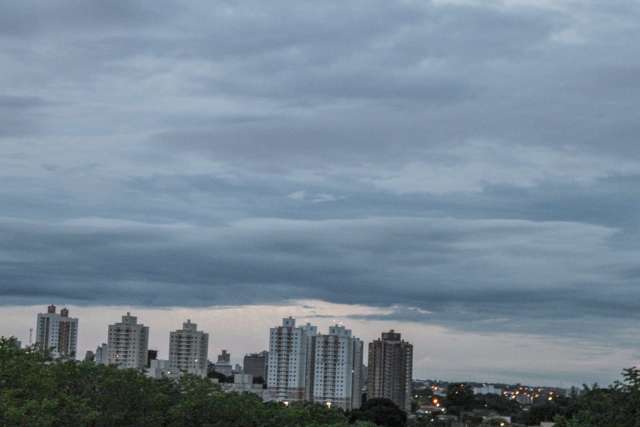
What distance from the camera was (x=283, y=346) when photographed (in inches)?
6501

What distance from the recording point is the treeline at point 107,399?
32.6 m

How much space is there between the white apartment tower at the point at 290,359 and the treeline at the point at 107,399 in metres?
109

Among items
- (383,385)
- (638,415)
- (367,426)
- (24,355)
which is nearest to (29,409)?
(24,355)

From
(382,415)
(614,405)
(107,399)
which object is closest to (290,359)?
(382,415)

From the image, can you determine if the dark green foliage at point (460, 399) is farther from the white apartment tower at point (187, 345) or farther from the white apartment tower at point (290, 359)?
the white apartment tower at point (187, 345)

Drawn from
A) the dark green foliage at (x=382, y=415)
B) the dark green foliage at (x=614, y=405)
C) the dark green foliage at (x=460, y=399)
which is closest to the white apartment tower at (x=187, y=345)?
the dark green foliage at (x=460, y=399)

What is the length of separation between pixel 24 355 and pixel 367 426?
19747 millimetres

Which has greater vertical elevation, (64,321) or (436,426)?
(64,321)

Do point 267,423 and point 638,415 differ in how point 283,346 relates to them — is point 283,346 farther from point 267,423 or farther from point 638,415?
point 638,415

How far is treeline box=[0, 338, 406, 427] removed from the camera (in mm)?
32616

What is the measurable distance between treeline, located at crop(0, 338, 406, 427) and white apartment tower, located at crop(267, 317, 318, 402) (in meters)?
109

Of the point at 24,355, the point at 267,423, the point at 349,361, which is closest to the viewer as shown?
the point at 24,355

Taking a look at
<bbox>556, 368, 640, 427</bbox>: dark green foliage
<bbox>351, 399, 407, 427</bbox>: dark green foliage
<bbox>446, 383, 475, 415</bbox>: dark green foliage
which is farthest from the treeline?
<bbox>446, 383, 475, 415</bbox>: dark green foliage

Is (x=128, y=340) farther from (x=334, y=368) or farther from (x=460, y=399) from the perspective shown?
(x=460, y=399)
